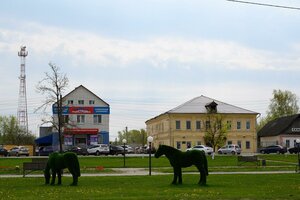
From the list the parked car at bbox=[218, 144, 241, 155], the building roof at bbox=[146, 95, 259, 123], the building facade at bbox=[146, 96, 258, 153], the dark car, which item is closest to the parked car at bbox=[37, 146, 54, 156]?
the dark car

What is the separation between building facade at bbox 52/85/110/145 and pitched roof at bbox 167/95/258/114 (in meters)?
11.5

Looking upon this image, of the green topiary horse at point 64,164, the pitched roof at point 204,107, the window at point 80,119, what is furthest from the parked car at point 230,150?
the green topiary horse at point 64,164

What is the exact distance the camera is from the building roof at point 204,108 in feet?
293

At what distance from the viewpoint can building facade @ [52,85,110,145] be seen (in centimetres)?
8506

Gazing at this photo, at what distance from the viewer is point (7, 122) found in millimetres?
124000

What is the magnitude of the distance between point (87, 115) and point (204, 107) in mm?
19891

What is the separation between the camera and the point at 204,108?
9025 cm

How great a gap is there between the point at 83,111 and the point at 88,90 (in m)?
3.51

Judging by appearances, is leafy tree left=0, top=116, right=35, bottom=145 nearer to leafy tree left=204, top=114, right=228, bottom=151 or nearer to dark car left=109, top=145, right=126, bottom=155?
dark car left=109, top=145, right=126, bottom=155

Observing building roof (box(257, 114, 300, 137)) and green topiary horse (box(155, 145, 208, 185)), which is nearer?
green topiary horse (box(155, 145, 208, 185))

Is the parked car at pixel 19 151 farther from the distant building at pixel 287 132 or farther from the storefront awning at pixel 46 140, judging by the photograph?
the distant building at pixel 287 132

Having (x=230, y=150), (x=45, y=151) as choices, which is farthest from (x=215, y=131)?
(x=45, y=151)

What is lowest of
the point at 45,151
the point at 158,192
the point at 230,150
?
the point at 158,192

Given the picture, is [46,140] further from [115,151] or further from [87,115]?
[115,151]
